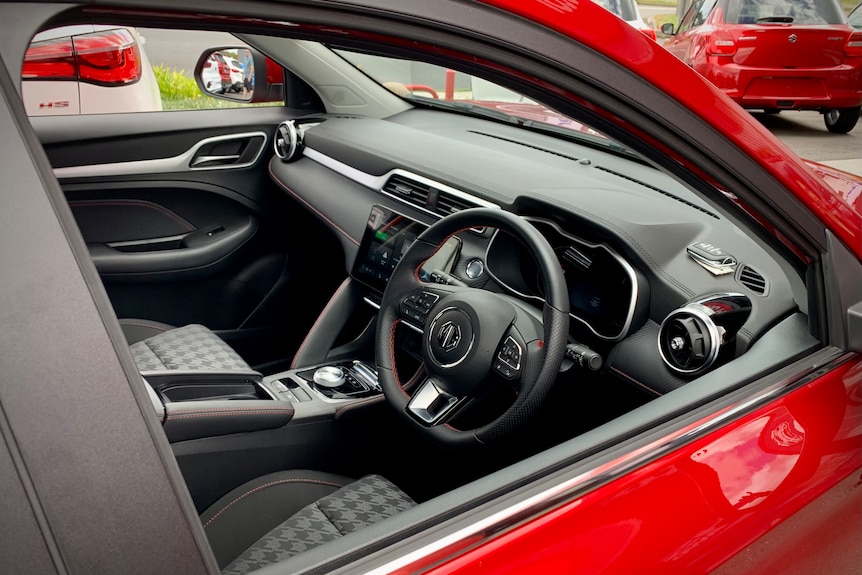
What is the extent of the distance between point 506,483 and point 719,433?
1.09 feet

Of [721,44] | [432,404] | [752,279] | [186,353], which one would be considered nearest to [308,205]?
[186,353]

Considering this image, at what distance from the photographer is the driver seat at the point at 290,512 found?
1445 millimetres

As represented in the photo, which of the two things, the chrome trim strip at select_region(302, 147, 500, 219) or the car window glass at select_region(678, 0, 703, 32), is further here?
the car window glass at select_region(678, 0, 703, 32)

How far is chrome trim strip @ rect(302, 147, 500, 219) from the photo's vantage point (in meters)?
2.22

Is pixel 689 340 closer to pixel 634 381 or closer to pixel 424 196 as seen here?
pixel 634 381

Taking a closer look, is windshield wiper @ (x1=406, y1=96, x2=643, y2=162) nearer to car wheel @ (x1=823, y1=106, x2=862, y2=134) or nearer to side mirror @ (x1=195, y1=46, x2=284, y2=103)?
side mirror @ (x1=195, y1=46, x2=284, y2=103)

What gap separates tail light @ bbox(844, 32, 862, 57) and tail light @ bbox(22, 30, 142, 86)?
616 centimetres

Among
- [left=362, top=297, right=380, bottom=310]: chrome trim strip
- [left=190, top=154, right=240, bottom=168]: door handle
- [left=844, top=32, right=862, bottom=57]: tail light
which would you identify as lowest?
[left=362, top=297, right=380, bottom=310]: chrome trim strip

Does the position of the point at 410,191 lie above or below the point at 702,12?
below

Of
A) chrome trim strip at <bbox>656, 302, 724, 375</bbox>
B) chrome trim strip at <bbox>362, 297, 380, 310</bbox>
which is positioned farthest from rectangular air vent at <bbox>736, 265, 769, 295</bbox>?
chrome trim strip at <bbox>362, 297, 380, 310</bbox>

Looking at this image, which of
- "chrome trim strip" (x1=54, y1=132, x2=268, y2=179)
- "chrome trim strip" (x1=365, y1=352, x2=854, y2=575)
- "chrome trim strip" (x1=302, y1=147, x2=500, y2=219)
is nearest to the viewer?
"chrome trim strip" (x1=365, y1=352, x2=854, y2=575)

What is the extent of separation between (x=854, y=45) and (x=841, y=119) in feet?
2.75

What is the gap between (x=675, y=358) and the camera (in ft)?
4.96

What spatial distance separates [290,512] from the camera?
1.62 metres
